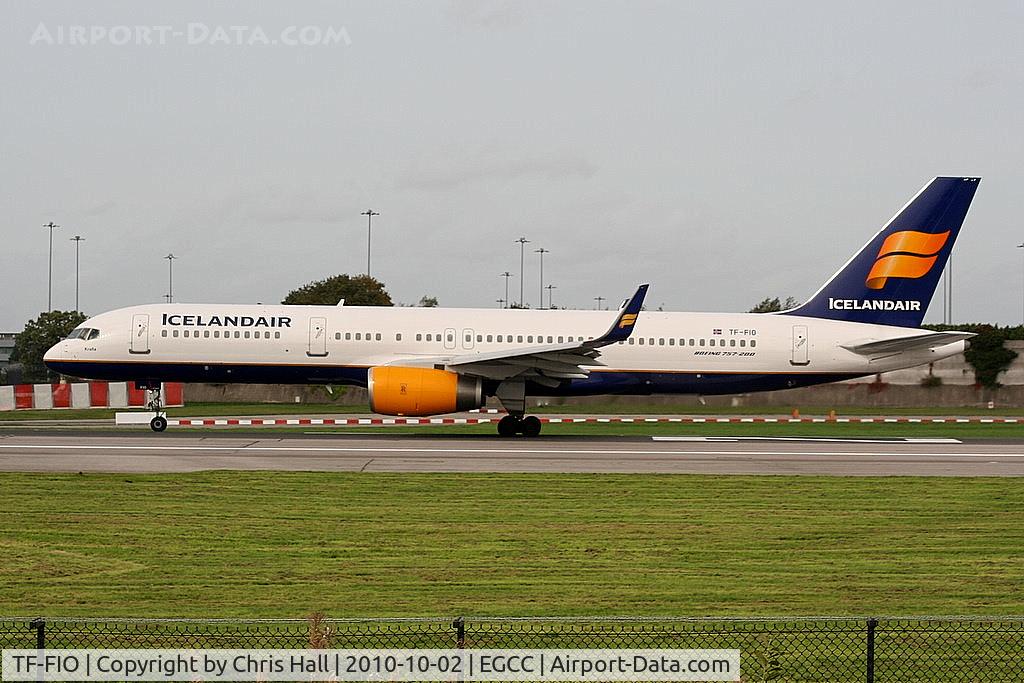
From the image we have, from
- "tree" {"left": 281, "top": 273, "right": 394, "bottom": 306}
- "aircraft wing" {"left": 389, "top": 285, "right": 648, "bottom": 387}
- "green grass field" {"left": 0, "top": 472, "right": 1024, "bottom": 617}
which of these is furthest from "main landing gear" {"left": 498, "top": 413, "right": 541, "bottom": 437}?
"tree" {"left": 281, "top": 273, "right": 394, "bottom": 306}

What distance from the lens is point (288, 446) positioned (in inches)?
1174

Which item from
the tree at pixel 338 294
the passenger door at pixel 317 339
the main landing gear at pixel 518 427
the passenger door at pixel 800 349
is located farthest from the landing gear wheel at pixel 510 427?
the tree at pixel 338 294

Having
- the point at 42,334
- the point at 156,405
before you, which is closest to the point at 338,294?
the point at 42,334

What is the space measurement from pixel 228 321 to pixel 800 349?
17475 mm

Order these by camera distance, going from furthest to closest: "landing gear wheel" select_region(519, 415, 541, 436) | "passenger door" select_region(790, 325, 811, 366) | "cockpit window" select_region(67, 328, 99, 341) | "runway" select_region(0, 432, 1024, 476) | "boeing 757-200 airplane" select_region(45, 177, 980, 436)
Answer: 1. "passenger door" select_region(790, 325, 811, 366)
2. "landing gear wheel" select_region(519, 415, 541, 436)
3. "cockpit window" select_region(67, 328, 99, 341)
4. "boeing 757-200 airplane" select_region(45, 177, 980, 436)
5. "runway" select_region(0, 432, 1024, 476)

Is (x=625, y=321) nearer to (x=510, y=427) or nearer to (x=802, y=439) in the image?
(x=510, y=427)

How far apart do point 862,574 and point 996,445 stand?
66.1ft

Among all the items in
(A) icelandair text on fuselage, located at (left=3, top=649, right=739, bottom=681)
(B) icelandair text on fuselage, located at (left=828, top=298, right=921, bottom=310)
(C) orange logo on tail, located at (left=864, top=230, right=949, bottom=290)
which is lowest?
(A) icelandair text on fuselage, located at (left=3, top=649, right=739, bottom=681)

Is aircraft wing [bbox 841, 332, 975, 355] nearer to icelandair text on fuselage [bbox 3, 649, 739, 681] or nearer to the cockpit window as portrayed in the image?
the cockpit window

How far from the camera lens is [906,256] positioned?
3747 cm

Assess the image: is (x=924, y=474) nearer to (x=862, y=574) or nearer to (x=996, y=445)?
(x=996, y=445)

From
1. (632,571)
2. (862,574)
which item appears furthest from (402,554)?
(862,574)

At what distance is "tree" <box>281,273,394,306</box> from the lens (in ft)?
266

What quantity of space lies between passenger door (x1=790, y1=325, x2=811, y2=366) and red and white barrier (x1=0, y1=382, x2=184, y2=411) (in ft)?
96.0
